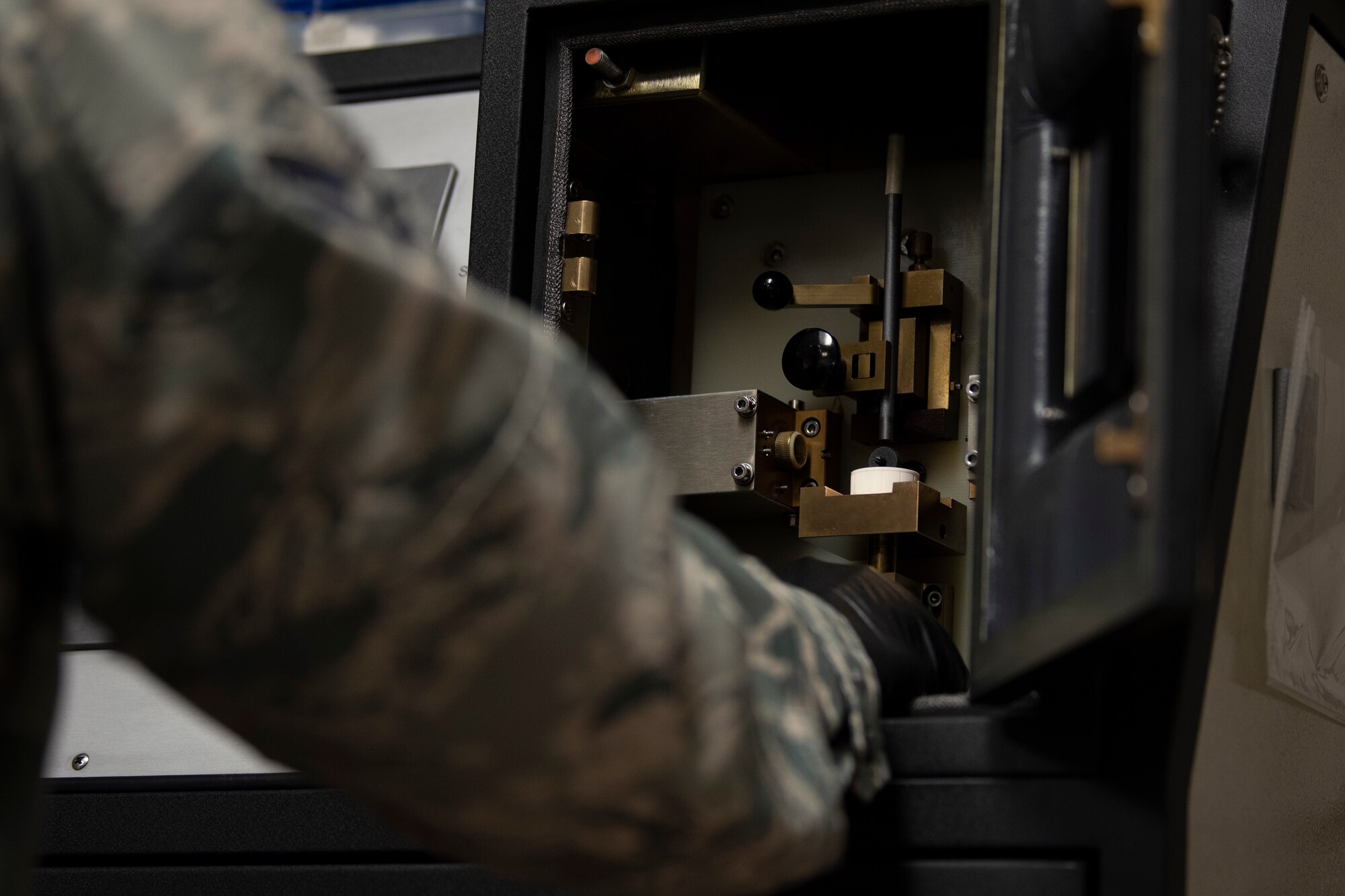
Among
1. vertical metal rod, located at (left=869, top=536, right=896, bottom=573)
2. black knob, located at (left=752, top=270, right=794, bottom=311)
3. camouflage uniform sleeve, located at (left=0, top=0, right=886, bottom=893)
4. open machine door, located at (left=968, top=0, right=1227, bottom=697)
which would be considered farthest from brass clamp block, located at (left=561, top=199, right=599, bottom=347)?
camouflage uniform sleeve, located at (left=0, top=0, right=886, bottom=893)

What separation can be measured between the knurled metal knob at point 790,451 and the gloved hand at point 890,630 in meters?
0.30

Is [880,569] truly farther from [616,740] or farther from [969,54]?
[616,740]

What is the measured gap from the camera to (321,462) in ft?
1.73

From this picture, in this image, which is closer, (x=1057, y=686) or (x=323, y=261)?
(x=323, y=261)

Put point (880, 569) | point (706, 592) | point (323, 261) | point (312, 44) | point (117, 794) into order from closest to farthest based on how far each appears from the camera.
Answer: point (323, 261) < point (706, 592) < point (117, 794) < point (880, 569) < point (312, 44)

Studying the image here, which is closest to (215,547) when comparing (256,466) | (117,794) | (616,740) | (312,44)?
(256,466)

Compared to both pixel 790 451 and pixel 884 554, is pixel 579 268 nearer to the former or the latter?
pixel 790 451

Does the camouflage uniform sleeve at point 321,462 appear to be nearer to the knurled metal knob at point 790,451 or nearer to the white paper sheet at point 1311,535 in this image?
the white paper sheet at point 1311,535

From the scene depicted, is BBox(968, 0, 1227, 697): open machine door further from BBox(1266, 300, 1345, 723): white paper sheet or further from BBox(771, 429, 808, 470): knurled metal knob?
BBox(771, 429, 808, 470): knurled metal knob

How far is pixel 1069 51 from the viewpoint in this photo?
86cm

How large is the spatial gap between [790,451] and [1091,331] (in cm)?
59

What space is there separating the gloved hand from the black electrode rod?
354 millimetres

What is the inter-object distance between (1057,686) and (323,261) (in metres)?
0.52

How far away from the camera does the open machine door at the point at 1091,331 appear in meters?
0.60
